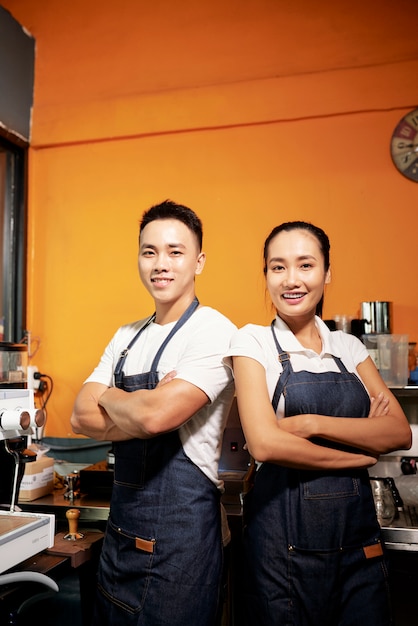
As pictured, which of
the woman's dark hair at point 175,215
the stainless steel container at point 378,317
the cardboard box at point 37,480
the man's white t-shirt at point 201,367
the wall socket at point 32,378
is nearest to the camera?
the man's white t-shirt at point 201,367

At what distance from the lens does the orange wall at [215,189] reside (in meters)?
2.92

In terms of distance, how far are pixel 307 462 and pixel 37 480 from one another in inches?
58.8

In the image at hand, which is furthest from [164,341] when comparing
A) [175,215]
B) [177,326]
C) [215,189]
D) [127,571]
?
[215,189]

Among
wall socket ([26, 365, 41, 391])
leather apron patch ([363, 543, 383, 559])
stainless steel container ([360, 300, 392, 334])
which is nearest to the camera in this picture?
leather apron patch ([363, 543, 383, 559])

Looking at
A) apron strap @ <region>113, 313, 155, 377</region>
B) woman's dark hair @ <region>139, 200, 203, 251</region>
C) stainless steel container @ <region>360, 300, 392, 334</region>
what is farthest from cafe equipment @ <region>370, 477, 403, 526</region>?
woman's dark hair @ <region>139, 200, 203, 251</region>

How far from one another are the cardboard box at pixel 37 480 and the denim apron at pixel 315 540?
1.21m

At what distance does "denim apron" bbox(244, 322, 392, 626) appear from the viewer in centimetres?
159

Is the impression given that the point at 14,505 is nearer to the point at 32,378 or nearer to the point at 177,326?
the point at 177,326

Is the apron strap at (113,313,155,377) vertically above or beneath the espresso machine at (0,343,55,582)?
above

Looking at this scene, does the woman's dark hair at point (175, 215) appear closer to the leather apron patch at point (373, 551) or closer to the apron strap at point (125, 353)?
the apron strap at point (125, 353)

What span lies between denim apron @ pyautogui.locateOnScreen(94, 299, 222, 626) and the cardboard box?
80 centimetres

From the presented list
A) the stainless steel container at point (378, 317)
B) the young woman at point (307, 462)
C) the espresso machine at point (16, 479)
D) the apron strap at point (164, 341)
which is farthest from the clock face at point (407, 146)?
the espresso machine at point (16, 479)

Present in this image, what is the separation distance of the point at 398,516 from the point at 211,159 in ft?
7.15

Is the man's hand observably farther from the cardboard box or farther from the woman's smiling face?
the cardboard box
